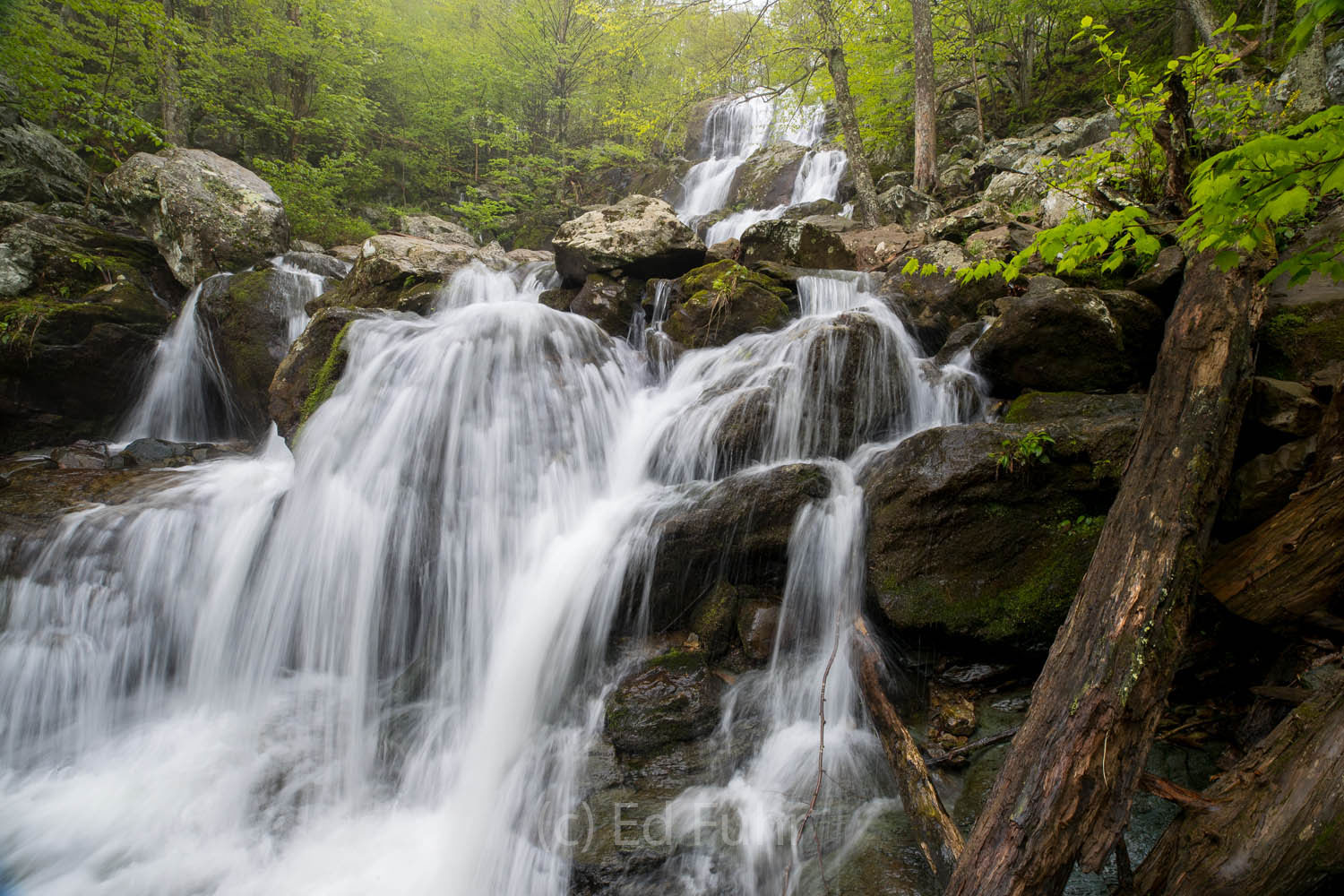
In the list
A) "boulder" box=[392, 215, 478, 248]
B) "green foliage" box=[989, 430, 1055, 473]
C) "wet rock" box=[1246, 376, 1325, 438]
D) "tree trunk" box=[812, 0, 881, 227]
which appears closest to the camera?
"wet rock" box=[1246, 376, 1325, 438]

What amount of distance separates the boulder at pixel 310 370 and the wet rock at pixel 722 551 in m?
4.49

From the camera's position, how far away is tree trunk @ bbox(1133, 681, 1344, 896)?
181 cm

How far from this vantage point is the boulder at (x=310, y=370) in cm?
665

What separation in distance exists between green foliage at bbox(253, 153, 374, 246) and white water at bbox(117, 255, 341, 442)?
14.8ft

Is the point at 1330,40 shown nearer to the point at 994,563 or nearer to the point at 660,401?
the point at 994,563

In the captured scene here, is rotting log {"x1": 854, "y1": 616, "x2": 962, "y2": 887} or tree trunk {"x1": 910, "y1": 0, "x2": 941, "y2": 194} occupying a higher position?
tree trunk {"x1": 910, "y1": 0, "x2": 941, "y2": 194}

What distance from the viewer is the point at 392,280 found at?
8.90 m

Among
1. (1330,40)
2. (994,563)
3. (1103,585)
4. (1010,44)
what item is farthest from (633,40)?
(1103,585)

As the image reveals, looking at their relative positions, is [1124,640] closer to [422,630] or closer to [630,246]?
[422,630]

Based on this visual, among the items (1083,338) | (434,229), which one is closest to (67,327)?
(434,229)

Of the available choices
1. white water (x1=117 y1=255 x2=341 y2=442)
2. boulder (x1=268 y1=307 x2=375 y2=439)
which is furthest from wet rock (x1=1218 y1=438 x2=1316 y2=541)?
white water (x1=117 y1=255 x2=341 y2=442)

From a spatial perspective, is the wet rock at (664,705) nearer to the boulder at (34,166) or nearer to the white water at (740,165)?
the white water at (740,165)

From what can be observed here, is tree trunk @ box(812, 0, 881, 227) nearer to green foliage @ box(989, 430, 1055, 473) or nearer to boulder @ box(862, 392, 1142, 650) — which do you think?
boulder @ box(862, 392, 1142, 650)

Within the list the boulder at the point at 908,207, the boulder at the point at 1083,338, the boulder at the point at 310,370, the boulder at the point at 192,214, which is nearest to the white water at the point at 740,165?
the boulder at the point at 908,207
